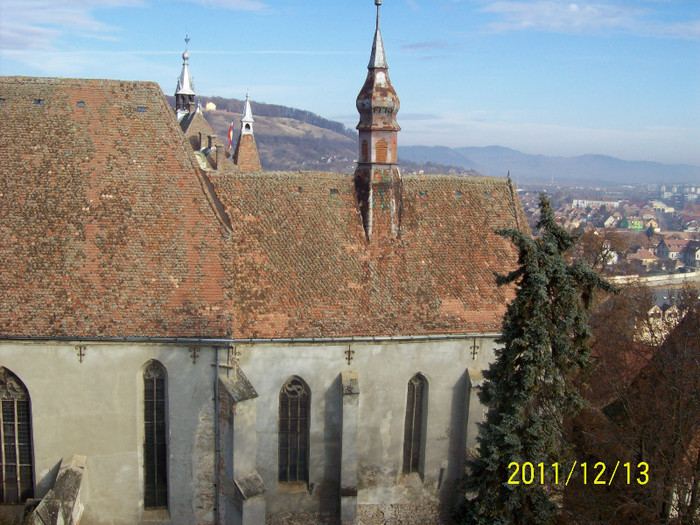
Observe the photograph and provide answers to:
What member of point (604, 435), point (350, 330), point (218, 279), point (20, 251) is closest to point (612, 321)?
point (604, 435)

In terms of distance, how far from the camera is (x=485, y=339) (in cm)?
2302

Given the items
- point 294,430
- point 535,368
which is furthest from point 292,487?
point 535,368

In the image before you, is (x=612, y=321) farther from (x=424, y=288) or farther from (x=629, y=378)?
(x=424, y=288)

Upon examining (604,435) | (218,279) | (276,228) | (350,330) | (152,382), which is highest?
(276,228)

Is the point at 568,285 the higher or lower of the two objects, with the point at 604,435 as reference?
higher

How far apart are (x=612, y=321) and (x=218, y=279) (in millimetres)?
23749

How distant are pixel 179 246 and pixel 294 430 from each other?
284 inches

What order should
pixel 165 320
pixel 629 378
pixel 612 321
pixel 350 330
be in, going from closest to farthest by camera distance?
1. pixel 165 320
2. pixel 350 330
3. pixel 629 378
4. pixel 612 321

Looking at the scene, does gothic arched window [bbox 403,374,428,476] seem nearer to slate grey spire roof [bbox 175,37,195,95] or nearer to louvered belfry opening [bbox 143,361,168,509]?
louvered belfry opening [bbox 143,361,168,509]

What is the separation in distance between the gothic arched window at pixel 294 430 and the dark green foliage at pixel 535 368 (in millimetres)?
6736

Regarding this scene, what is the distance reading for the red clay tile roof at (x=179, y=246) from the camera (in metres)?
20.3

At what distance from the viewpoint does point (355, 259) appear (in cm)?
2347
